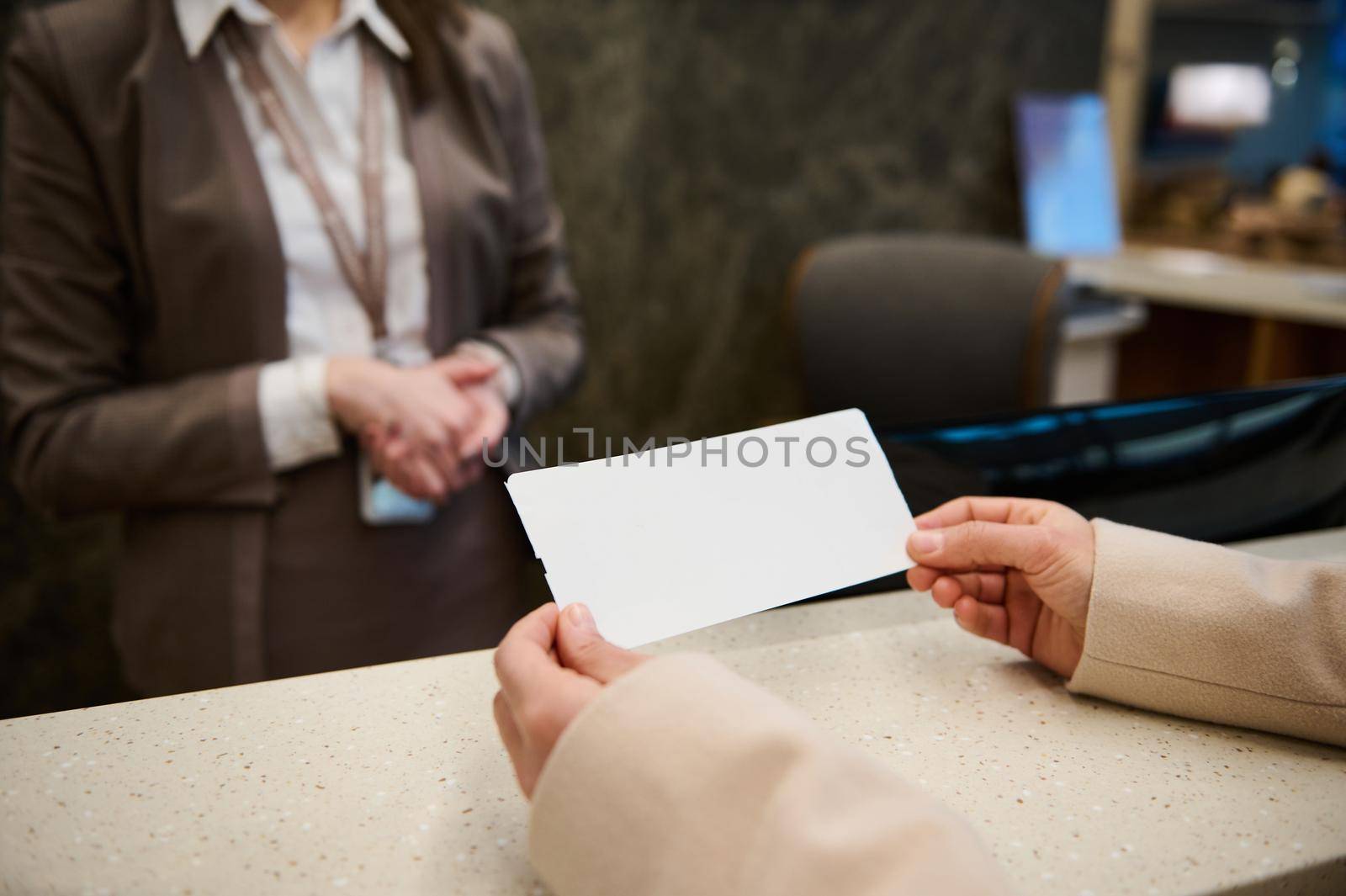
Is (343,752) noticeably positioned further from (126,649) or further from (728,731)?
(126,649)

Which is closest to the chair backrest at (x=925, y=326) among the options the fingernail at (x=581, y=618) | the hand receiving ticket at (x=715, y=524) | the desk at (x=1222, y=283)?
the desk at (x=1222, y=283)

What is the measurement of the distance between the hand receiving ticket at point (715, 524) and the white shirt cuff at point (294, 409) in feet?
1.75

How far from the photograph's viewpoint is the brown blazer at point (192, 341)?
983mm

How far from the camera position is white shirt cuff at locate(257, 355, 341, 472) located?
3.32 feet

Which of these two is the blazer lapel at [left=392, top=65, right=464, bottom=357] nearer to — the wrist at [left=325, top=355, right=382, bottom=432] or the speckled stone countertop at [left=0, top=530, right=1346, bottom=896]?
the wrist at [left=325, top=355, right=382, bottom=432]

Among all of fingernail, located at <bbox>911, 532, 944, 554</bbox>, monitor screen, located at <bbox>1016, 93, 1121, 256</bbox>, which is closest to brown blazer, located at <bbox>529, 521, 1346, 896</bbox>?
fingernail, located at <bbox>911, 532, 944, 554</bbox>

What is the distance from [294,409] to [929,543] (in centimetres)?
70

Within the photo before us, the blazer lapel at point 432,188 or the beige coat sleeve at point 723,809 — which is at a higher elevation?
the blazer lapel at point 432,188

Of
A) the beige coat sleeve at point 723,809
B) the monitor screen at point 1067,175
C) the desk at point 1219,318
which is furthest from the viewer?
the monitor screen at point 1067,175

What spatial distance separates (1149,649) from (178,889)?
0.58m

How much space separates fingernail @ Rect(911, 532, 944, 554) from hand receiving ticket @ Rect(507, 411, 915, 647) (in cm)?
1

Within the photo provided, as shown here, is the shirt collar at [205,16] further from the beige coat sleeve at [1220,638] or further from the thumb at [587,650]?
the beige coat sleeve at [1220,638]

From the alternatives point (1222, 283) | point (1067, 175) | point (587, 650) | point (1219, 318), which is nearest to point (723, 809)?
point (587, 650)

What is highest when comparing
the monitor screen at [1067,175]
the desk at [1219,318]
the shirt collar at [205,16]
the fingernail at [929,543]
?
the shirt collar at [205,16]
